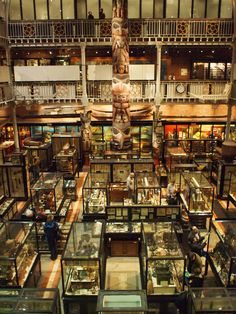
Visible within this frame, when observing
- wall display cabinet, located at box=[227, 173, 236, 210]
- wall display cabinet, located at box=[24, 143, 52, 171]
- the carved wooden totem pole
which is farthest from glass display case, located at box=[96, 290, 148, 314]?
wall display cabinet, located at box=[24, 143, 52, 171]

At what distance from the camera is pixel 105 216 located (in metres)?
12.7

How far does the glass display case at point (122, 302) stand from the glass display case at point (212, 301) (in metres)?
1.17

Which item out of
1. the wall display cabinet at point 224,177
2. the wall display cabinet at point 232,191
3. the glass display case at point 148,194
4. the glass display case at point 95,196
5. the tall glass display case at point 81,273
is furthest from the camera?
the wall display cabinet at point 224,177

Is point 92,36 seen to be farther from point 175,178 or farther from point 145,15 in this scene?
point 175,178

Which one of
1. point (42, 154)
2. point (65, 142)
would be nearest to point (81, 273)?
point (42, 154)

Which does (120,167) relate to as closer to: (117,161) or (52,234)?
(117,161)

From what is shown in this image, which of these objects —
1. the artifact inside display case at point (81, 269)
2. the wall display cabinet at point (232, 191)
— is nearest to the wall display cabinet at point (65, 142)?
the wall display cabinet at point (232, 191)

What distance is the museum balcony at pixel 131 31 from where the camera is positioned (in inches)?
799

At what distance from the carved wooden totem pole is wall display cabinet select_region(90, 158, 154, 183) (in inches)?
90.2

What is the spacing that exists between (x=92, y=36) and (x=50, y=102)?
4842 mm

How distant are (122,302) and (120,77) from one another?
13.5m

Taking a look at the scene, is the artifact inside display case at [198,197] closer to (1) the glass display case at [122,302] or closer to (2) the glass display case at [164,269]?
(2) the glass display case at [164,269]

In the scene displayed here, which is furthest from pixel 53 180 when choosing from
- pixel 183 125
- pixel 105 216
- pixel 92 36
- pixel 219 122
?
pixel 219 122

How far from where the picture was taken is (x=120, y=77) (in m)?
18.4
